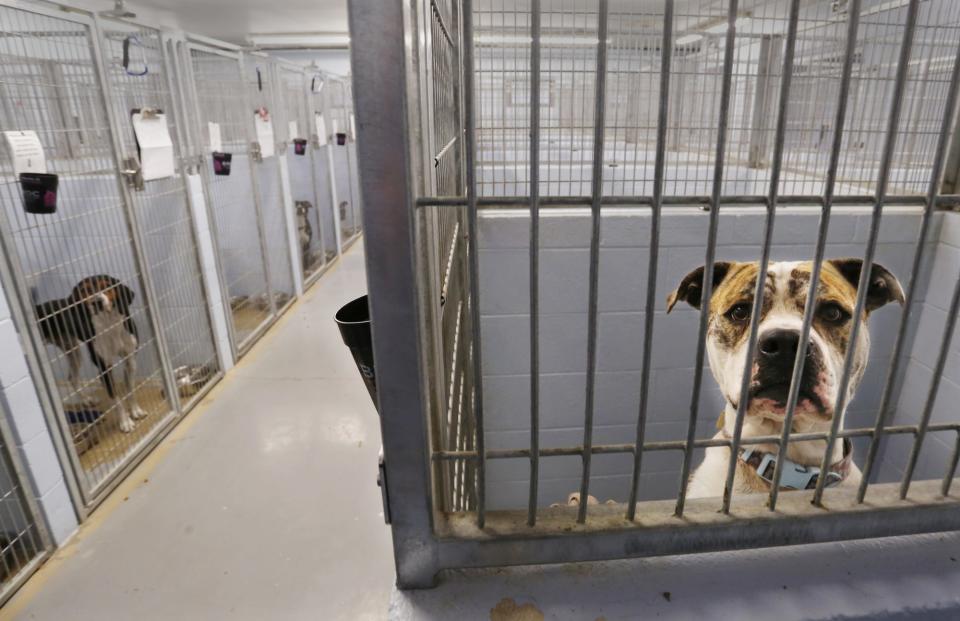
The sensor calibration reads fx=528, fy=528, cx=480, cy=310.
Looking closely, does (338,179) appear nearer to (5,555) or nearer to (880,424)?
(5,555)

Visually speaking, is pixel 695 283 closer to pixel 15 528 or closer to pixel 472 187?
pixel 472 187

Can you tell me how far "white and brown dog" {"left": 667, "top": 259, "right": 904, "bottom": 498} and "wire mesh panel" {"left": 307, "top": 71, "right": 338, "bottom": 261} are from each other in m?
4.39

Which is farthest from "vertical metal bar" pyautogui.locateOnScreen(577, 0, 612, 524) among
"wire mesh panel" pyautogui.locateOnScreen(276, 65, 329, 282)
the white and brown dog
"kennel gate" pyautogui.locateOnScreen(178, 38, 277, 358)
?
"wire mesh panel" pyautogui.locateOnScreen(276, 65, 329, 282)

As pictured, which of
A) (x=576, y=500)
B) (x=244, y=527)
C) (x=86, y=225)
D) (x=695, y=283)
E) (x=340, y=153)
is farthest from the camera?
(x=340, y=153)

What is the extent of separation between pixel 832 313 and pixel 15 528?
2673 millimetres

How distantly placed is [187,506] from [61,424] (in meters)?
0.57

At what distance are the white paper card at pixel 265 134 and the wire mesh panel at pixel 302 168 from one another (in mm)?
350

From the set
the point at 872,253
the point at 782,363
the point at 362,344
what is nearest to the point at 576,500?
the point at 782,363

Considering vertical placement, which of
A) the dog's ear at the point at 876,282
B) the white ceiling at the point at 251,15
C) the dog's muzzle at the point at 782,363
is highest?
the white ceiling at the point at 251,15

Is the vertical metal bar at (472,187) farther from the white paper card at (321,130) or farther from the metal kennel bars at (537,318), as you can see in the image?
the white paper card at (321,130)

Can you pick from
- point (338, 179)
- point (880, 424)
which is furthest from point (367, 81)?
point (338, 179)

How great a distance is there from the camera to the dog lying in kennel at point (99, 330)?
87.4 inches

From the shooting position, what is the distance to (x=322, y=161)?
542cm

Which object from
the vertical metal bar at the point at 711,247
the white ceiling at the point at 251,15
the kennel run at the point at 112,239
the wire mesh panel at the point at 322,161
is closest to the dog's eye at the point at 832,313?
the vertical metal bar at the point at 711,247
